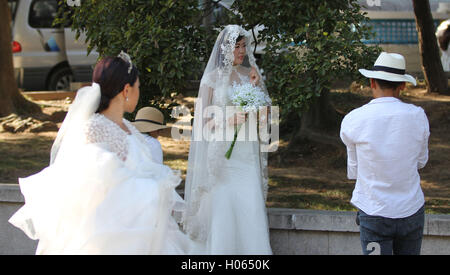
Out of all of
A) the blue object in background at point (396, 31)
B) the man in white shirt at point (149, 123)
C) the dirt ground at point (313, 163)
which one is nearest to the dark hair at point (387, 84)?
the man in white shirt at point (149, 123)

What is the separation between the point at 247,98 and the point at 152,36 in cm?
109

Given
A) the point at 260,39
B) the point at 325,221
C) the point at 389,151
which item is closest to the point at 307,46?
the point at 260,39

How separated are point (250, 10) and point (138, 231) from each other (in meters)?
3.26

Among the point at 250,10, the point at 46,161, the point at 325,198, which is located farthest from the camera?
the point at 46,161

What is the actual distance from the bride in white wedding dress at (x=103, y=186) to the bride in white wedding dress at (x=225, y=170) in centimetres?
152

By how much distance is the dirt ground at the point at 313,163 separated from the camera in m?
6.57

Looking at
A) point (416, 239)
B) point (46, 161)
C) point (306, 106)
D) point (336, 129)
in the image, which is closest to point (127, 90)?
point (416, 239)

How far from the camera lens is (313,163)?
828cm

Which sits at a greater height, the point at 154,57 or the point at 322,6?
the point at 322,6

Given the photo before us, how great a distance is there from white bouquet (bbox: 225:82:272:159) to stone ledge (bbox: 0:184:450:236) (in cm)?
72

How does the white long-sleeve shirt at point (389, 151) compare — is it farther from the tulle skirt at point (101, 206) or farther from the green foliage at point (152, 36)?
the green foliage at point (152, 36)

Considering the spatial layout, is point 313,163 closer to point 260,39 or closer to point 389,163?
point 260,39

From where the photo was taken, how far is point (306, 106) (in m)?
5.39

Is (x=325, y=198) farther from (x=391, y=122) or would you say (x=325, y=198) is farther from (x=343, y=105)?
(x=343, y=105)
